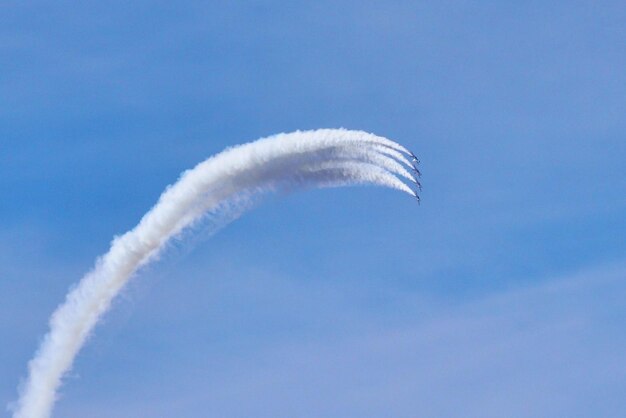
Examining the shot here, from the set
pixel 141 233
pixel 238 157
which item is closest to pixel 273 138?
pixel 238 157

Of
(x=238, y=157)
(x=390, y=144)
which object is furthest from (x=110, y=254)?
(x=390, y=144)

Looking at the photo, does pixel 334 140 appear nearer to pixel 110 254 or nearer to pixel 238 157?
pixel 238 157

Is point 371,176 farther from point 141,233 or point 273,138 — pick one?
point 141,233

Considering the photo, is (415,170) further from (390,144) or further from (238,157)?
(238,157)

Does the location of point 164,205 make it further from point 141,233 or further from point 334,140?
point 334,140

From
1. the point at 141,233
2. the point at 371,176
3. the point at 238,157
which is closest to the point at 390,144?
the point at 371,176

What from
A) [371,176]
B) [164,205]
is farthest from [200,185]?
[371,176]
